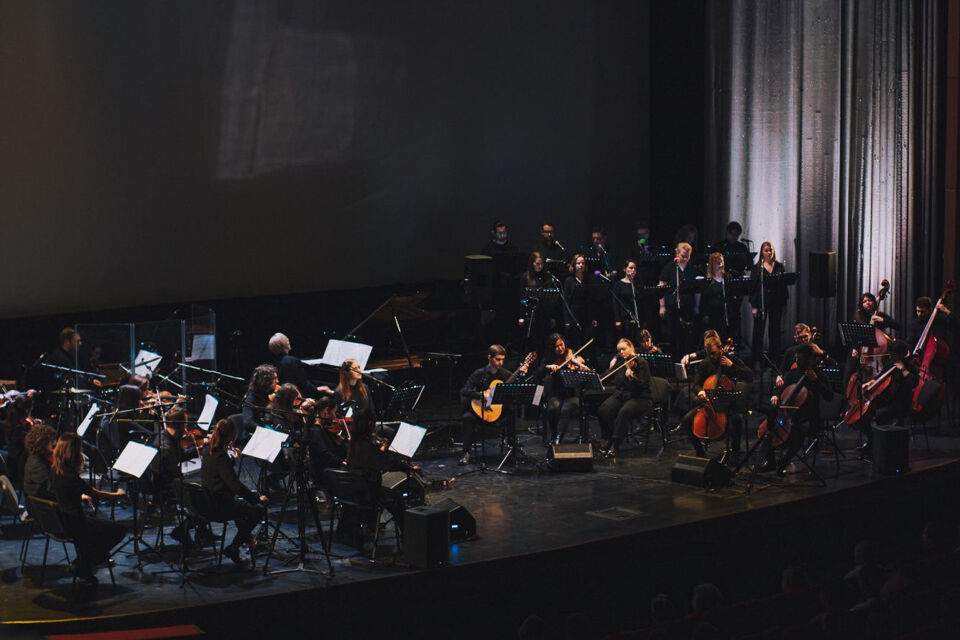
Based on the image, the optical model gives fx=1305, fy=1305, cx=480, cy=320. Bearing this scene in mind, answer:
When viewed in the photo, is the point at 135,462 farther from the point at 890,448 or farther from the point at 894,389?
the point at 894,389

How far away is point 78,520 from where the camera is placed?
877 centimetres

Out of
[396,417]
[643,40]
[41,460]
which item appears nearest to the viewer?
[41,460]

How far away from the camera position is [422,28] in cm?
1634

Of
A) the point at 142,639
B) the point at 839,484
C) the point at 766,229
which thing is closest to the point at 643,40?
the point at 766,229

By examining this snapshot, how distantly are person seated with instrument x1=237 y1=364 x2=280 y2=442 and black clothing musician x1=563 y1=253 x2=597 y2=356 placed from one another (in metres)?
4.53

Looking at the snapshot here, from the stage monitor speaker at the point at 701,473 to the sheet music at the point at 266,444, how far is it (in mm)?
3621

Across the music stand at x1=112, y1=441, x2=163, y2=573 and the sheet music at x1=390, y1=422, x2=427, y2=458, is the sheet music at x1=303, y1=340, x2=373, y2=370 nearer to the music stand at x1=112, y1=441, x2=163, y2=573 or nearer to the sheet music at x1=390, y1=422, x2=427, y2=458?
the sheet music at x1=390, y1=422, x2=427, y2=458

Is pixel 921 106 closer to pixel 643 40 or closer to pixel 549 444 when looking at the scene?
pixel 643 40

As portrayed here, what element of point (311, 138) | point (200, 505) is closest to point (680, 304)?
point (311, 138)

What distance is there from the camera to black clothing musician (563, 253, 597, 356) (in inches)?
572

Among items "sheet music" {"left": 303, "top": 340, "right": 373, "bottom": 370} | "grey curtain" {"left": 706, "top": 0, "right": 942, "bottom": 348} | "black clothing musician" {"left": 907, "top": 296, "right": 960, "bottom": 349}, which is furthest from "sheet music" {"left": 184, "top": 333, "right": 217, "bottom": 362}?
"grey curtain" {"left": 706, "top": 0, "right": 942, "bottom": 348}

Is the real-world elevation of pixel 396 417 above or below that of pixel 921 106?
below

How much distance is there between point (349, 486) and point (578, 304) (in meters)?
5.87

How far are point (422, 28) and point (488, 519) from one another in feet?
26.3
